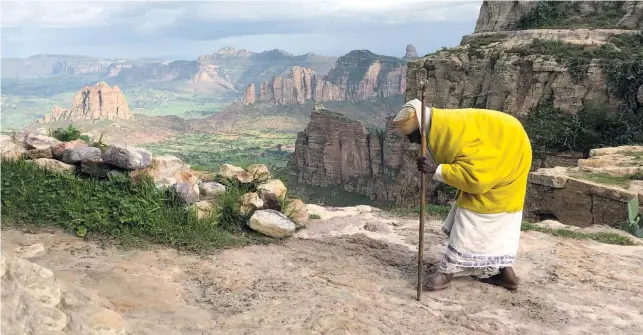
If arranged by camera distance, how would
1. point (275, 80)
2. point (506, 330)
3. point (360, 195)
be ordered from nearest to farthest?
point (506, 330), point (360, 195), point (275, 80)

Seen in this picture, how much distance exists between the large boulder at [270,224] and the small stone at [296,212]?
458 mm

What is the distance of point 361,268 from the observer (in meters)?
5.70

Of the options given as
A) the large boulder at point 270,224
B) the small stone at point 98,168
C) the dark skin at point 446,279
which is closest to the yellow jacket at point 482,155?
the dark skin at point 446,279

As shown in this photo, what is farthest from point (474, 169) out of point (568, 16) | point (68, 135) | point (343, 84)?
point (343, 84)

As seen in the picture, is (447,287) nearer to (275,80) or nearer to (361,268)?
(361,268)

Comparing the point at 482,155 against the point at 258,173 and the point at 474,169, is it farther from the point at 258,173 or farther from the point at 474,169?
the point at 258,173

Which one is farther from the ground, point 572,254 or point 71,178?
point 71,178

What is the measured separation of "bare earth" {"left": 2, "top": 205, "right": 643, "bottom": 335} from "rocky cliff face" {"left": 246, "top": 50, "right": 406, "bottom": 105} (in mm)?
134225

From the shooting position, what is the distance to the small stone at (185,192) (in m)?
6.52

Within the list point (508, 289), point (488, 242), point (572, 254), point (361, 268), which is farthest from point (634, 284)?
point (361, 268)

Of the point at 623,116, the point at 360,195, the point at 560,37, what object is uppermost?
the point at 560,37

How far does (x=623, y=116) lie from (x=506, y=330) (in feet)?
103

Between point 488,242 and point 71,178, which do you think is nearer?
point 488,242

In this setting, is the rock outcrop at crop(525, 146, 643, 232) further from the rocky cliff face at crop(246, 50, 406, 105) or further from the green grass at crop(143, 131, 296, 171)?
the rocky cliff face at crop(246, 50, 406, 105)
